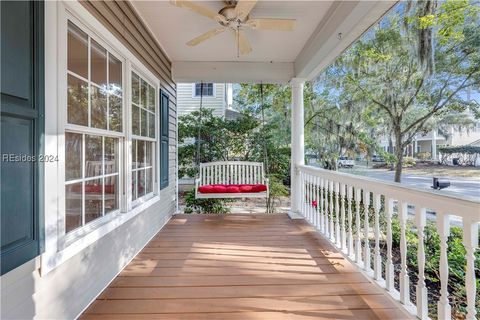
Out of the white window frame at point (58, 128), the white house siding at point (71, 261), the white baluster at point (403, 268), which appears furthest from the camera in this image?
the white baluster at point (403, 268)

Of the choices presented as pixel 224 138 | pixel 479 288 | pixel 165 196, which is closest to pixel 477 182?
pixel 479 288

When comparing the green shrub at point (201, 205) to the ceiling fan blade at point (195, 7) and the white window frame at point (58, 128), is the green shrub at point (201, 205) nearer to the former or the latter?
the white window frame at point (58, 128)

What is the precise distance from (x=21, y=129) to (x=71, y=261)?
927 mm

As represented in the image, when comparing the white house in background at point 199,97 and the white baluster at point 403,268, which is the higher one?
the white house in background at point 199,97

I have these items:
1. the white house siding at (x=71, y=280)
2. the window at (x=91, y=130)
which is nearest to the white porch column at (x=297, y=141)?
the white house siding at (x=71, y=280)

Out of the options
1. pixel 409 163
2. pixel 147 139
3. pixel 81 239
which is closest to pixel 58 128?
pixel 81 239

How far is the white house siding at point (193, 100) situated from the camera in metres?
8.45

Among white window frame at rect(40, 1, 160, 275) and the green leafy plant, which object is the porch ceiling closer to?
white window frame at rect(40, 1, 160, 275)

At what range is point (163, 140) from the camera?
13.1ft

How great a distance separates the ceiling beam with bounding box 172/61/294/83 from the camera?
15.0ft

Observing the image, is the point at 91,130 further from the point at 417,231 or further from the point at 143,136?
the point at 417,231

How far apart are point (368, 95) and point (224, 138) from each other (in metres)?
3.11

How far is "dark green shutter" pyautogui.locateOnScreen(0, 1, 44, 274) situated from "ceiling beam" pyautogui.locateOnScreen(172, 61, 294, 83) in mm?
3246

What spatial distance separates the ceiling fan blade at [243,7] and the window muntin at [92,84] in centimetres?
123
